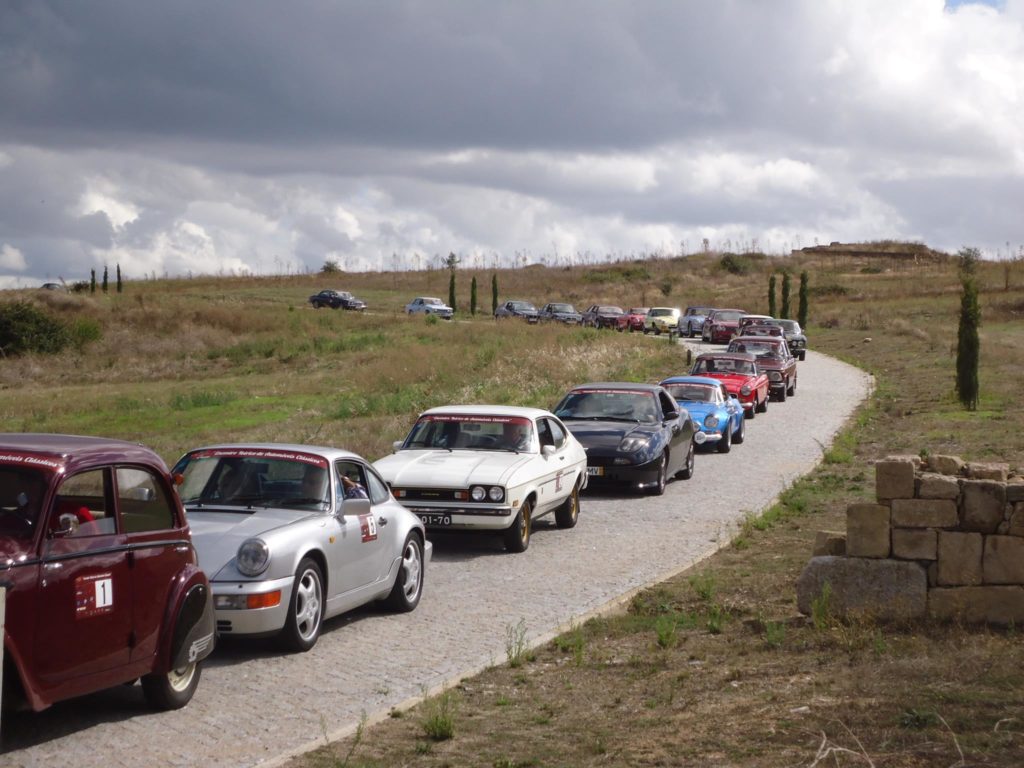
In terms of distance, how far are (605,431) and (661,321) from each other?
47.6 m

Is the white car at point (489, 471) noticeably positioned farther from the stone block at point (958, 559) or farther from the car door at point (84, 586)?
the car door at point (84, 586)

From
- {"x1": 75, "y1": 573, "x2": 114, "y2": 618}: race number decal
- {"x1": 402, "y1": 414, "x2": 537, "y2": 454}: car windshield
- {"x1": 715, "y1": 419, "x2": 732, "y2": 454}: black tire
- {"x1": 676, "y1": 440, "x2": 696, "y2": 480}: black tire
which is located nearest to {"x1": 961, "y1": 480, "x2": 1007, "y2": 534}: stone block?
{"x1": 75, "y1": 573, "x2": 114, "y2": 618}: race number decal

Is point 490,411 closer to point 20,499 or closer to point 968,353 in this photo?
point 20,499

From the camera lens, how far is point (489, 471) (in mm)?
14234

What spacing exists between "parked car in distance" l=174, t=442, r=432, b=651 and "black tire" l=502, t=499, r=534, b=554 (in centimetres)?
254

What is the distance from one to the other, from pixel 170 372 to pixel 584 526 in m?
39.0

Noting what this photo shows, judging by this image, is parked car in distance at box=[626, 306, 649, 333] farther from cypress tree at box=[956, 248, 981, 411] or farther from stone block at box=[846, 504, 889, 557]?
stone block at box=[846, 504, 889, 557]

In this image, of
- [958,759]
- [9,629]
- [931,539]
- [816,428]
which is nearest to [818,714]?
[958,759]

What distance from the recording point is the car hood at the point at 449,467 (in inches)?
552

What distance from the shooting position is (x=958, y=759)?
6074 mm

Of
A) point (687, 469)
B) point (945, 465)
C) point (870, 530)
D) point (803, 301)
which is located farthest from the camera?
point (803, 301)

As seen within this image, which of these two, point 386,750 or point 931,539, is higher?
point 931,539

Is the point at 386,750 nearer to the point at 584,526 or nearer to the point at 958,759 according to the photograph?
the point at 958,759

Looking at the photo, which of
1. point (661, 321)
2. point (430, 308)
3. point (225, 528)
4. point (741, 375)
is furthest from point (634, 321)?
point (225, 528)
